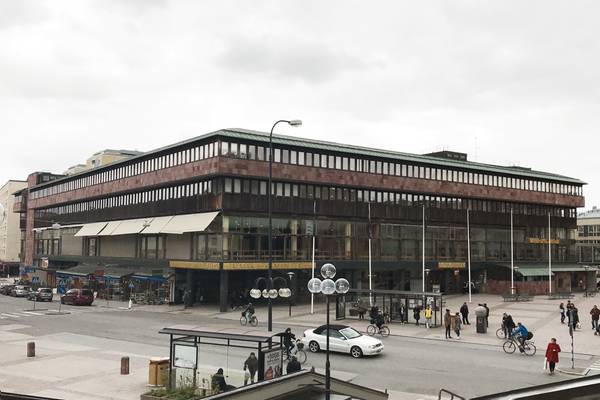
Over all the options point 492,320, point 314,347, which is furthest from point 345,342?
point 492,320

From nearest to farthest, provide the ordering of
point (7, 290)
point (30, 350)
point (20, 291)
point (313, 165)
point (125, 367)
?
point (125, 367) < point (30, 350) < point (313, 165) < point (20, 291) < point (7, 290)

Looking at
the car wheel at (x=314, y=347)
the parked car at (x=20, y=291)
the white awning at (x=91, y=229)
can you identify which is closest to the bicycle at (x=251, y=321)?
the car wheel at (x=314, y=347)

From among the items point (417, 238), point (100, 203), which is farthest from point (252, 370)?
point (100, 203)

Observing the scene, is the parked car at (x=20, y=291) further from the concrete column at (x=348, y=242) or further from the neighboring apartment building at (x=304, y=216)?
the concrete column at (x=348, y=242)

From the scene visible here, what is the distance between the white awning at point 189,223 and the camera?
5125 centimetres

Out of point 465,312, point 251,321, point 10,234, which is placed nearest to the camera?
point 465,312

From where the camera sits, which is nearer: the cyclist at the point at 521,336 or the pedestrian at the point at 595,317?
the cyclist at the point at 521,336

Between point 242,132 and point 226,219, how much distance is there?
8.63 metres

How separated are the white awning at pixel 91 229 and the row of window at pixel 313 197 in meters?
2.36

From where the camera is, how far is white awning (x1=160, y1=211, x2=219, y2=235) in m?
51.2

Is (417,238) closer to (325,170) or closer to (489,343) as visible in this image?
(325,170)

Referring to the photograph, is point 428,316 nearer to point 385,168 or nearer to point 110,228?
point 385,168

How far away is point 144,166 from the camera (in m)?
63.8

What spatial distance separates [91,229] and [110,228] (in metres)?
6.14
